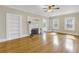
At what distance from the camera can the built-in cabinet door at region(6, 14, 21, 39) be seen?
6787mm

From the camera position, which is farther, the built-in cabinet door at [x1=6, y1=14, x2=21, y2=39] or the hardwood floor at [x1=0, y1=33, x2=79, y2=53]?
the built-in cabinet door at [x1=6, y1=14, x2=21, y2=39]

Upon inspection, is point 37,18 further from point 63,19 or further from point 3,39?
point 3,39

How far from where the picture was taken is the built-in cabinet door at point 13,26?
22.3ft

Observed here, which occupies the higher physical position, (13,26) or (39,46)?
(13,26)

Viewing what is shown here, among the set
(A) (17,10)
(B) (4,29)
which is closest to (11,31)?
(B) (4,29)

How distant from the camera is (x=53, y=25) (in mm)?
12945

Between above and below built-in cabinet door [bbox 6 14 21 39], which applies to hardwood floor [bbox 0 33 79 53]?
below

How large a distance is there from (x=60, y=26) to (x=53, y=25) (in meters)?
1.52

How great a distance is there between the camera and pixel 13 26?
7.48 metres

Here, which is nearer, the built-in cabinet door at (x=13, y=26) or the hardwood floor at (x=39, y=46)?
the hardwood floor at (x=39, y=46)

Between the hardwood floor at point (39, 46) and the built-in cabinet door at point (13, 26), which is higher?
the built-in cabinet door at point (13, 26)

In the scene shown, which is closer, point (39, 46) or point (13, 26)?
point (39, 46)
